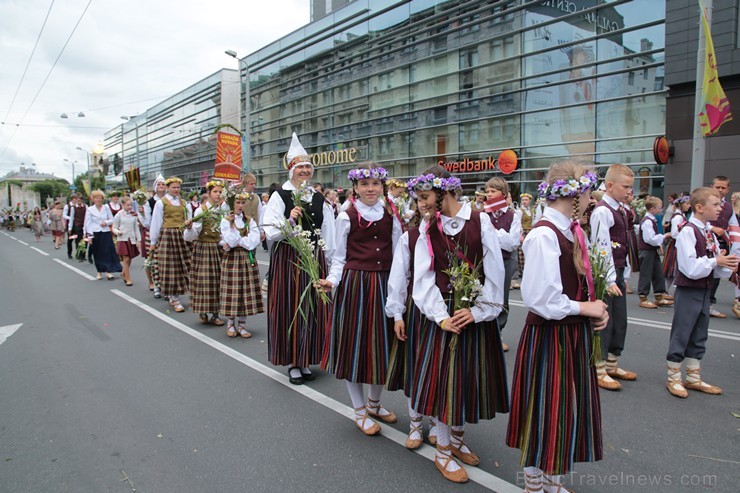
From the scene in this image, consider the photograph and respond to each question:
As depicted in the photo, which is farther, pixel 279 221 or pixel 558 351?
pixel 279 221

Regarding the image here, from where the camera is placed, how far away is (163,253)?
866cm

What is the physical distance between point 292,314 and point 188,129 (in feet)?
193

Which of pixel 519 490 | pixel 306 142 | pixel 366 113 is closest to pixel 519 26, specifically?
pixel 366 113

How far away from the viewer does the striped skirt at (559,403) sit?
2.62 meters

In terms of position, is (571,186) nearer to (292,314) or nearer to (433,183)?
(433,183)

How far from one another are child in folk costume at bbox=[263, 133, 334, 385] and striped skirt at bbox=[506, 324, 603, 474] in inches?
95.1

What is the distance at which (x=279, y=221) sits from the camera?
4738mm

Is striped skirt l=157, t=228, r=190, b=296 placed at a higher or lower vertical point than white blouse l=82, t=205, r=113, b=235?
lower

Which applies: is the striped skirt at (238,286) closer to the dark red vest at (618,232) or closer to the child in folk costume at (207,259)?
the child in folk costume at (207,259)

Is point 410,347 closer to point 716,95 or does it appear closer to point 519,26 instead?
point 716,95

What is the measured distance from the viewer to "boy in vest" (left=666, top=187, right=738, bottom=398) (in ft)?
14.9

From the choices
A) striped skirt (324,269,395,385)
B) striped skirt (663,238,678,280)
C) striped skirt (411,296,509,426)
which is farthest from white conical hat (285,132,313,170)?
striped skirt (663,238,678,280)

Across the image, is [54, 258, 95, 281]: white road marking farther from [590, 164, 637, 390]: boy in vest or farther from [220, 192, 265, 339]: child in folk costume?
[590, 164, 637, 390]: boy in vest

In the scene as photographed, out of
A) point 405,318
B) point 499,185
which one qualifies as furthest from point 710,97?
point 405,318
